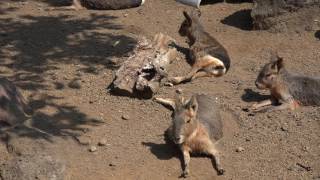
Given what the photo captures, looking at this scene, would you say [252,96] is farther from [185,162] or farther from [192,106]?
[185,162]

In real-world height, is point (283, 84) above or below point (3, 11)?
above

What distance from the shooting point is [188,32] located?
34.3ft

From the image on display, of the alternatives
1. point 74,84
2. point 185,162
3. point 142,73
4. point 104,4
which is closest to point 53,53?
point 74,84

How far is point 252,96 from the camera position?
8.85m

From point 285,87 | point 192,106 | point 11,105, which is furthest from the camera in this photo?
point 285,87

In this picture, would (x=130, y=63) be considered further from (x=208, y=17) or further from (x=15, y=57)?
(x=208, y=17)

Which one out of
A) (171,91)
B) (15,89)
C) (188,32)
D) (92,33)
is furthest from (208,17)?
(15,89)

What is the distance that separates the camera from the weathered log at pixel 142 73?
8617 mm

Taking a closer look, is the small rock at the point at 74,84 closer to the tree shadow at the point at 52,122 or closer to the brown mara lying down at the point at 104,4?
the tree shadow at the point at 52,122

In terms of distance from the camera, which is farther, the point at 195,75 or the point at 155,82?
the point at 195,75

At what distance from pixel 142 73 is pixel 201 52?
1.36m

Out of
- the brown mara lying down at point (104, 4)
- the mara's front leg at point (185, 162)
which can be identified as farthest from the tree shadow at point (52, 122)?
the brown mara lying down at point (104, 4)

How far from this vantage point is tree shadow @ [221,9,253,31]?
10938 millimetres

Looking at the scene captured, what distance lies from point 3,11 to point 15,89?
11.3 feet
